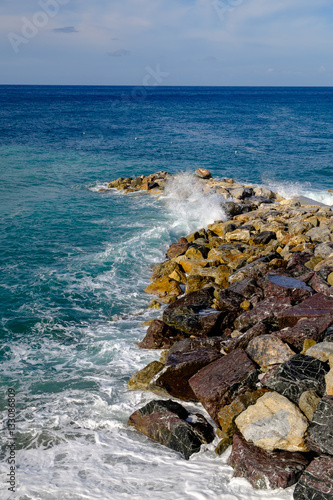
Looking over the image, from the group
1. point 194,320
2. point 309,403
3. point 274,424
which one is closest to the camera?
point 274,424

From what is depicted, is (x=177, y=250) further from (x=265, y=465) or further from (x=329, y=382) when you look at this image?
(x=265, y=465)

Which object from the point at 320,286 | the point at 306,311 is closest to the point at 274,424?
the point at 306,311

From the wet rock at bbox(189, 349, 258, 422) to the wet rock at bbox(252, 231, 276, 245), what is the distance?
391 inches

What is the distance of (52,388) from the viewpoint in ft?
37.1

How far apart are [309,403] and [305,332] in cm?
249

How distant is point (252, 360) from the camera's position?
10312 mm

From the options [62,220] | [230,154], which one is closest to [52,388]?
[62,220]

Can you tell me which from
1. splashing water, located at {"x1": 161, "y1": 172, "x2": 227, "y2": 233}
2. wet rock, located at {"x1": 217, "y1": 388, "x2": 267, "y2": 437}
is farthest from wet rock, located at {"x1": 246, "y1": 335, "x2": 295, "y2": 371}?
splashing water, located at {"x1": 161, "y1": 172, "x2": 227, "y2": 233}

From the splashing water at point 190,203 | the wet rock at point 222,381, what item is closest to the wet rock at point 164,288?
the wet rock at point 222,381

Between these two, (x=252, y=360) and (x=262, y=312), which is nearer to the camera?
(x=252, y=360)

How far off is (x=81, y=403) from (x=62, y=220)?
1559 cm

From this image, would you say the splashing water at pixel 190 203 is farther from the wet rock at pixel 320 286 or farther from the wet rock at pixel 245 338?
the wet rock at pixel 245 338

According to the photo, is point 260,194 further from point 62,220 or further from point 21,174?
point 21,174

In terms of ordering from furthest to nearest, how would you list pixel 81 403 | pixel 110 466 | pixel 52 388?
pixel 52 388, pixel 81 403, pixel 110 466
